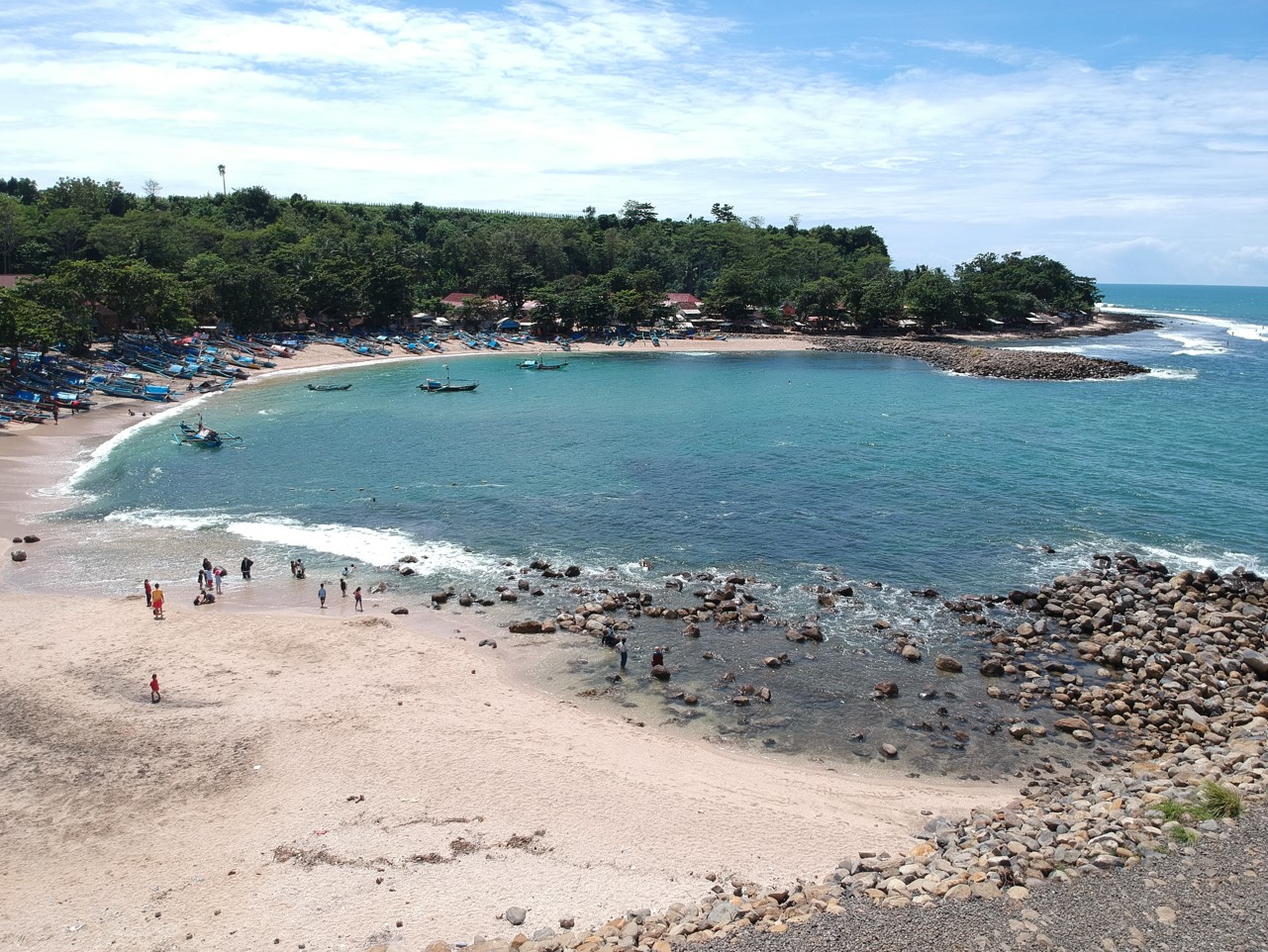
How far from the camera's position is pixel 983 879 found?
17344 mm

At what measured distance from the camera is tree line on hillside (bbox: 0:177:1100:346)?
8562 centimetres

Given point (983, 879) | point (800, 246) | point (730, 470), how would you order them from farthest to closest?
1. point (800, 246)
2. point (730, 470)
3. point (983, 879)

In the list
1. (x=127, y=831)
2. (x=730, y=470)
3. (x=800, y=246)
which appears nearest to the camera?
(x=127, y=831)

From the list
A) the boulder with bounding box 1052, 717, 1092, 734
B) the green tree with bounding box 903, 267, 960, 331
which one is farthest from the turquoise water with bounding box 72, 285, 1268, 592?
the green tree with bounding box 903, 267, 960, 331

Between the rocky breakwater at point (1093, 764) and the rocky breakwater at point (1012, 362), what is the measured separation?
67.5m

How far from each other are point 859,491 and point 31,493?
46599 millimetres

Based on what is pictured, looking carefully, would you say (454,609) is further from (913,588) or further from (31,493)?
(31,493)

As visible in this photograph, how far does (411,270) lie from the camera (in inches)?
4422

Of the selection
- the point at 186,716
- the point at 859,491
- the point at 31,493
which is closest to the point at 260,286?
the point at 31,493

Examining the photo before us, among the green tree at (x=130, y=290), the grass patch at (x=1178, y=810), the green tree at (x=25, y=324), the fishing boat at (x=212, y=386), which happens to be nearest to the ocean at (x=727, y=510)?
the fishing boat at (x=212, y=386)

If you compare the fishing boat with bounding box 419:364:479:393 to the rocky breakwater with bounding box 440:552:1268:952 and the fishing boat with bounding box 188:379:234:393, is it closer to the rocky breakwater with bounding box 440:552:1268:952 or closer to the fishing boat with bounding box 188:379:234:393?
the fishing boat with bounding box 188:379:234:393

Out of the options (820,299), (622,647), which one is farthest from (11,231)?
(622,647)

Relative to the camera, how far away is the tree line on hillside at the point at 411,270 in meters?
85.6

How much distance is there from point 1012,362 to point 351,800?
10072cm
